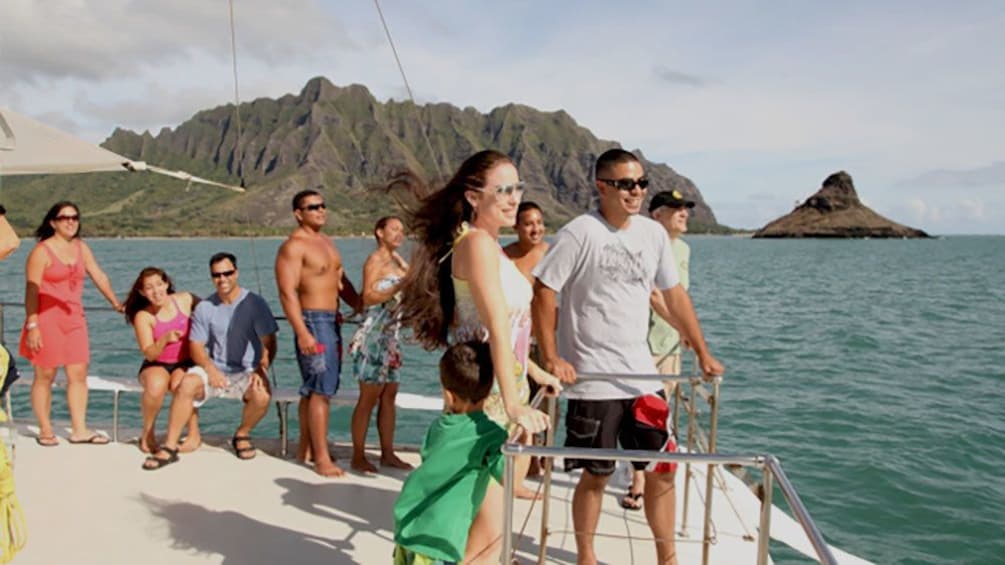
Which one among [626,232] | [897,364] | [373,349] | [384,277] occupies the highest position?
[626,232]

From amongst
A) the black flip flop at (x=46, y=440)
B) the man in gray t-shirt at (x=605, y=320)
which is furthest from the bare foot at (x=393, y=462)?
A: the black flip flop at (x=46, y=440)

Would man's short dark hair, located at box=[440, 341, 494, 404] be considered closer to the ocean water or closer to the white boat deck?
the white boat deck

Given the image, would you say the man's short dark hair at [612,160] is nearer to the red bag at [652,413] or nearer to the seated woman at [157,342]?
the red bag at [652,413]

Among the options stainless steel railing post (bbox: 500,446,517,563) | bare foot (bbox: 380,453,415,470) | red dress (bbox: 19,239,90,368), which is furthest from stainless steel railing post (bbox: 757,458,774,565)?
red dress (bbox: 19,239,90,368)

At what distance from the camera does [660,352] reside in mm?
4812

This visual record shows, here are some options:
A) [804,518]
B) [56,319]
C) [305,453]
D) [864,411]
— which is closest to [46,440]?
[56,319]

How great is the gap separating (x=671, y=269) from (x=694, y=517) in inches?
63.9

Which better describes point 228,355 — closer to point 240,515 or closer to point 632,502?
point 240,515

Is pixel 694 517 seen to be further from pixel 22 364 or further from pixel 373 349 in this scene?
pixel 22 364

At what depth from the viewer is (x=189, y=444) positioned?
4957mm

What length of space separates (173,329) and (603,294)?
3.28 meters

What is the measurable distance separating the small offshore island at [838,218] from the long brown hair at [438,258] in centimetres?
17829

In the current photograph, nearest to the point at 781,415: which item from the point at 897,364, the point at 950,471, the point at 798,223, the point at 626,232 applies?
the point at 950,471

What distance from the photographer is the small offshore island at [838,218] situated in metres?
166
